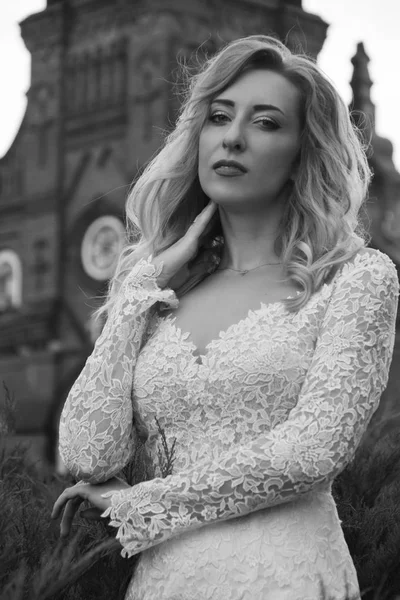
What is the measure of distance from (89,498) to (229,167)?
81cm

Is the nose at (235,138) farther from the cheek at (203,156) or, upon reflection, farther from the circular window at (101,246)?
the circular window at (101,246)

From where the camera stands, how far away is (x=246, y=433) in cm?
210

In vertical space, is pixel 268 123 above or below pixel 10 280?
above

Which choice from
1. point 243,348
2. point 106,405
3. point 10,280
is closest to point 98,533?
point 106,405

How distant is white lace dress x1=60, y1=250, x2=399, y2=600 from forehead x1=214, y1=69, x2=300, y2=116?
0.42 metres

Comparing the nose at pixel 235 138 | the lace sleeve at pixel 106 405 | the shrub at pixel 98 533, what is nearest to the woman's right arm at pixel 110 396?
A: the lace sleeve at pixel 106 405

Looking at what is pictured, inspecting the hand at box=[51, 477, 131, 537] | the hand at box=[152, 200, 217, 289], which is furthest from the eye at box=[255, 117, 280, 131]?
the hand at box=[51, 477, 131, 537]

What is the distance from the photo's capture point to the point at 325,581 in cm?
200

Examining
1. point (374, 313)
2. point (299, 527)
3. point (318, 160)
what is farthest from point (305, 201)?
point (299, 527)

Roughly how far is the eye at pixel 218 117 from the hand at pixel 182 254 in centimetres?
23

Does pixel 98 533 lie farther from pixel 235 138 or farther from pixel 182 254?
pixel 235 138

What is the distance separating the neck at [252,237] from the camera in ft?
7.72

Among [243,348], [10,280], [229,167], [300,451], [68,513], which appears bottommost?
[10,280]

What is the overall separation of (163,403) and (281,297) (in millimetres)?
358
